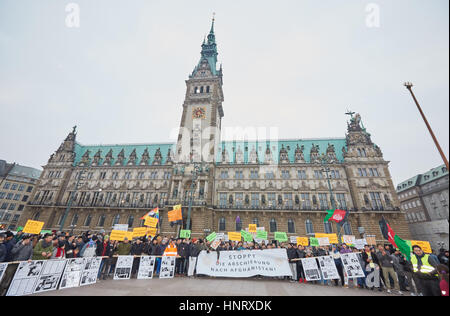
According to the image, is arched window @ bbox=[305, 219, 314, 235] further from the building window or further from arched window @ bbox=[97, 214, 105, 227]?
arched window @ bbox=[97, 214, 105, 227]

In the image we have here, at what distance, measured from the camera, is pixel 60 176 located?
41938 mm

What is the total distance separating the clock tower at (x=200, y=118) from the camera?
37.8 meters

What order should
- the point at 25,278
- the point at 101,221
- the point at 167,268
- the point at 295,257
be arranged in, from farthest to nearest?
the point at 101,221
the point at 295,257
the point at 167,268
the point at 25,278

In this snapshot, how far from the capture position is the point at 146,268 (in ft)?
33.4

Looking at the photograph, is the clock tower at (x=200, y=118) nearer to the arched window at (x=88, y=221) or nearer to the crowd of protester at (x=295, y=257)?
the arched window at (x=88, y=221)

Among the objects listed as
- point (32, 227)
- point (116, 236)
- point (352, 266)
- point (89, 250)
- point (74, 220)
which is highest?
point (74, 220)

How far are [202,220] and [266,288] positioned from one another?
23875 mm

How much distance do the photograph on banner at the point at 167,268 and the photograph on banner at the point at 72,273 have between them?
3.75 metres

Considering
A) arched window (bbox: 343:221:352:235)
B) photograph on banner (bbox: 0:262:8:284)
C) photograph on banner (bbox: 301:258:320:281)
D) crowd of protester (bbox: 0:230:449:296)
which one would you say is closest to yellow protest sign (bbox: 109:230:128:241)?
crowd of protester (bbox: 0:230:449:296)

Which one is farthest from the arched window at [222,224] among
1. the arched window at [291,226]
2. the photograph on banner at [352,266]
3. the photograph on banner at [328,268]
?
the photograph on banner at [352,266]

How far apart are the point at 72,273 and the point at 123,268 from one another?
2556mm

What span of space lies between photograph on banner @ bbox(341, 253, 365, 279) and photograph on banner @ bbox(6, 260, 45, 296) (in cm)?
1352

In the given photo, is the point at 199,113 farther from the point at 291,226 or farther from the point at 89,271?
the point at 89,271

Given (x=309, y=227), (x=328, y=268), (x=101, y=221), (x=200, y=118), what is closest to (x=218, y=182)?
(x=200, y=118)
